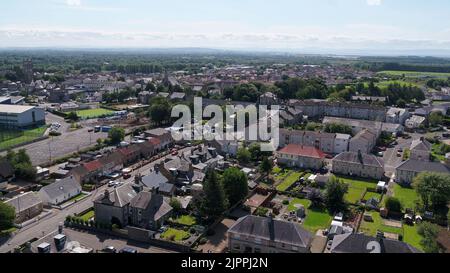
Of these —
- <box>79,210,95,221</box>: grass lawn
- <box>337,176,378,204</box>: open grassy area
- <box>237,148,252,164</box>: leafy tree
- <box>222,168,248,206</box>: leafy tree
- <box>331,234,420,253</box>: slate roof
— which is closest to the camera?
<box>331,234,420,253</box>: slate roof

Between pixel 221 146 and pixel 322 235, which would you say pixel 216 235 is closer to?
pixel 322 235

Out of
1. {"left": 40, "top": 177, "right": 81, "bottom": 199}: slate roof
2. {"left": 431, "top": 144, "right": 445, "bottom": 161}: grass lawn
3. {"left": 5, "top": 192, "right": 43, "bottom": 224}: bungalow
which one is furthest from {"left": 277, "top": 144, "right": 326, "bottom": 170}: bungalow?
{"left": 5, "top": 192, "right": 43, "bottom": 224}: bungalow

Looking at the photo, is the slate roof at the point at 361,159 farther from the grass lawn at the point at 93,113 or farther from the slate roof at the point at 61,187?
the grass lawn at the point at 93,113

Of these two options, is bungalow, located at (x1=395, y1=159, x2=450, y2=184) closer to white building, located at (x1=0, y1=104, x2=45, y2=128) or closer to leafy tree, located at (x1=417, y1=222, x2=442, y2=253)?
leafy tree, located at (x1=417, y1=222, x2=442, y2=253)

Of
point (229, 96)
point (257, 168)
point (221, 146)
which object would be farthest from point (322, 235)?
point (229, 96)

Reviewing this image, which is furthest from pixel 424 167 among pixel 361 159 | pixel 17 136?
pixel 17 136

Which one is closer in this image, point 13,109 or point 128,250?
point 128,250

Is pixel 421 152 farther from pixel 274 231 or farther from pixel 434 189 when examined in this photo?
pixel 274 231
